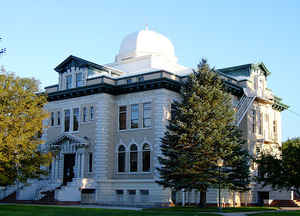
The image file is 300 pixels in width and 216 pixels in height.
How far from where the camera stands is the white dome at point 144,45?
49.4 metres

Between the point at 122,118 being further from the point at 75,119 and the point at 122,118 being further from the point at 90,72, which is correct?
the point at 90,72

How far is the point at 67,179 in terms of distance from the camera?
A: 42.2 m

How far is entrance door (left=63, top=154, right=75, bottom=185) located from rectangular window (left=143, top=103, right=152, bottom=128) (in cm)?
826

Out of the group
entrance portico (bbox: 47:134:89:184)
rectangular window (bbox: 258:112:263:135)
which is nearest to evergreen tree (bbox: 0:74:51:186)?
entrance portico (bbox: 47:134:89:184)

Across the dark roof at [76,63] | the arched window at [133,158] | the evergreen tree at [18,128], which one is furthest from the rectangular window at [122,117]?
the evergreen tree at [18,128]

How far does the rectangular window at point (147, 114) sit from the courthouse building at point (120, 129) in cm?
9

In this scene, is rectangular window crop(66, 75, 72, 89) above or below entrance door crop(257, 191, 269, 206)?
above

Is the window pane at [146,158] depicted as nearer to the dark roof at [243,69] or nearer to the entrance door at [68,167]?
the entrance door at [68,167]

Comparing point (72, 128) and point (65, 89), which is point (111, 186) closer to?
point (72, 128)

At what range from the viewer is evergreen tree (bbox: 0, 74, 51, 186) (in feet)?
104

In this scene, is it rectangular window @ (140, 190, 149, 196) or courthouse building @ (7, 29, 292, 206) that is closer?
rectangular window @ (140, 190, 149, 196)

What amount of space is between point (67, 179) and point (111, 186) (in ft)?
16.5

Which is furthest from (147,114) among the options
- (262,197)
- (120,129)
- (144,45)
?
(262,197)

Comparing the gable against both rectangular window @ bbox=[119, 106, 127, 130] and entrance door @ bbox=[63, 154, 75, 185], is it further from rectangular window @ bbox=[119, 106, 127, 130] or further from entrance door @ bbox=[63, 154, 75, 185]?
entrance door @ bbox=[63, 154, 75, 185]
